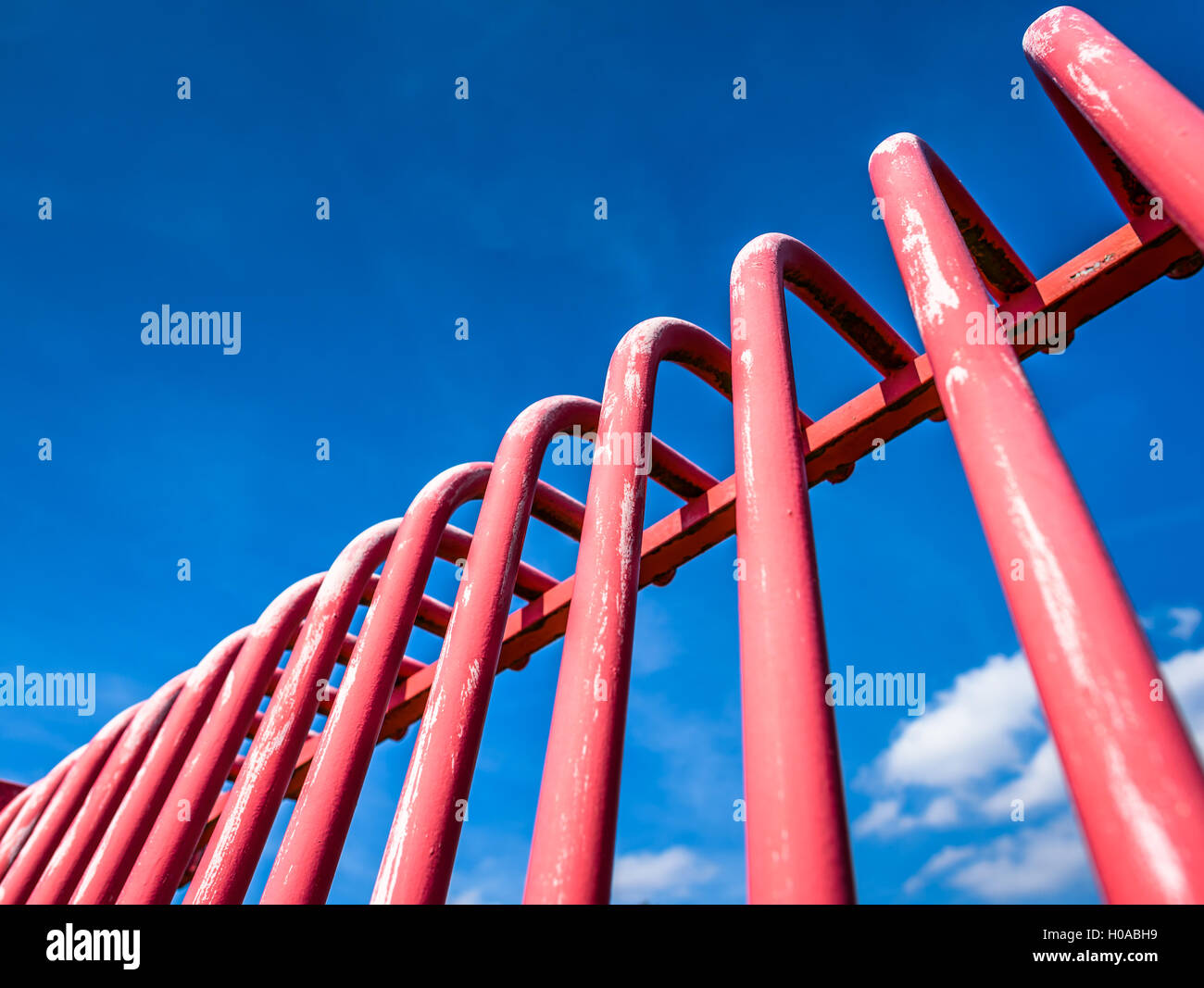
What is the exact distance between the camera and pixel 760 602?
2.00 metres

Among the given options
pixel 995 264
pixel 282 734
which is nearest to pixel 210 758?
pixel 282 734

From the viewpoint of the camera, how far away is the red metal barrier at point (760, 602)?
151cm

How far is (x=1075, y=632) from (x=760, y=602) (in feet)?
2.38

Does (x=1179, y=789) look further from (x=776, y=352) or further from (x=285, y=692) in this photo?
(x=285, y=692)

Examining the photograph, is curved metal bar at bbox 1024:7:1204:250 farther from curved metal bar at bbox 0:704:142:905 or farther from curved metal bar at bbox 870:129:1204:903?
curved metal bar at bbox 0:704:142:905

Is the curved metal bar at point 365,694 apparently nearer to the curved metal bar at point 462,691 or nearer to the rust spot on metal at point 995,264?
the curved metal bar at point 462,691

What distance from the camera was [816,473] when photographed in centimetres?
408

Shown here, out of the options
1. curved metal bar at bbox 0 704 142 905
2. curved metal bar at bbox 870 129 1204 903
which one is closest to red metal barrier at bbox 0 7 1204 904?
curved metal bar at bbox 870 129 1204 903

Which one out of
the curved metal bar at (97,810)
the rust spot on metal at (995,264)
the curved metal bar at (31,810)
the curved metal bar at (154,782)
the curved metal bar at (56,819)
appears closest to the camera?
the rust spot on metal at (995,264)

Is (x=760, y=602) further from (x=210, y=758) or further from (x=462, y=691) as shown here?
(x=210, y=758)

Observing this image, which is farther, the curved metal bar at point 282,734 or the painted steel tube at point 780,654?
the curved metal bar at point 282,734

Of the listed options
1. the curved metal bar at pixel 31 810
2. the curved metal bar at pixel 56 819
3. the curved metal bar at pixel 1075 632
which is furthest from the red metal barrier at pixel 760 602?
the curved metal bar at pixel 31 810

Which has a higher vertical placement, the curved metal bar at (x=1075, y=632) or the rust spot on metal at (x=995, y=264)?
the rust spot on metal at (x=995, y=264)
